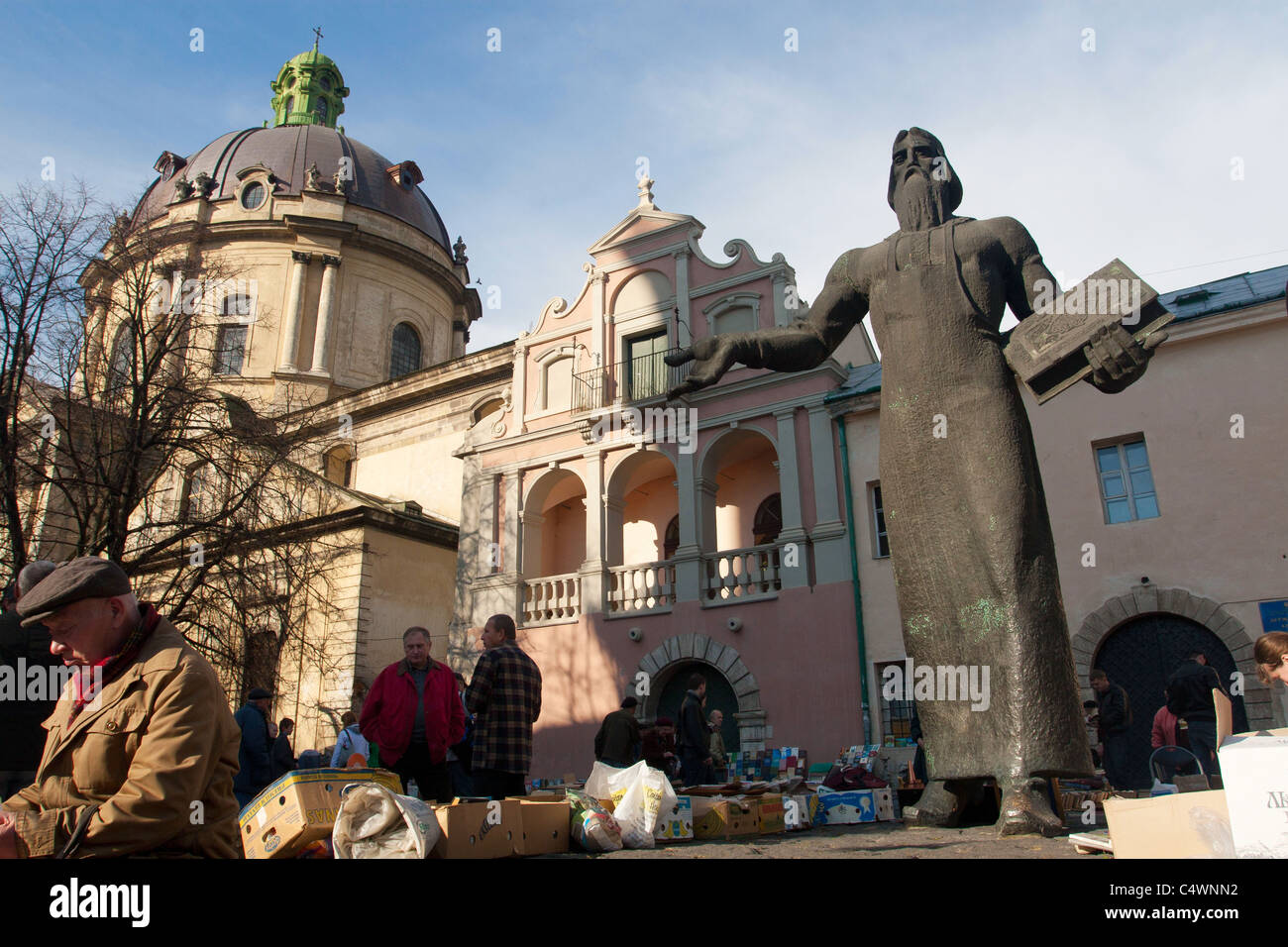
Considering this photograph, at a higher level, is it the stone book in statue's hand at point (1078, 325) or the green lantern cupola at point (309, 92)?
the green lantern cupola at point (309, 92)

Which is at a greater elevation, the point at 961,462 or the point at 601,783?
the point at 961,462

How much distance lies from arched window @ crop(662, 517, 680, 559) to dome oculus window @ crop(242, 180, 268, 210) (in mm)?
26289

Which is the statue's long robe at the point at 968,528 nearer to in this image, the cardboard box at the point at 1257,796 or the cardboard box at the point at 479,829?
the cardboard box at the point at 1257,796

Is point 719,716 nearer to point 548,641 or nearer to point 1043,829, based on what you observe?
point 548,641

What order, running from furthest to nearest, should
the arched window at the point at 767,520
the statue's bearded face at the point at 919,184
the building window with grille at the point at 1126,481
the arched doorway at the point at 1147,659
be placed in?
the arched window at the point at 767,520 → the building window with grille at the point at 1126,481 → the arched doorway at the point at 1147,659 → the statue's bearded face at the point at 919,184

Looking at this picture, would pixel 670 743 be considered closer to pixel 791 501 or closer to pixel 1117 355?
pixel 791 501

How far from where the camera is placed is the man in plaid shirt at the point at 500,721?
7.29m

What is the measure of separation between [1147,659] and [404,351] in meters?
32.0

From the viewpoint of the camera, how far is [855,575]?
1717cm

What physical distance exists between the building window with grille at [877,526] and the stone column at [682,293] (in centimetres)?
548

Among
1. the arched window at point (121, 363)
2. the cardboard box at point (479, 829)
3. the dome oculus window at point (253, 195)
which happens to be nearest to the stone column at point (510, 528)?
the arched window at point (121, 363)

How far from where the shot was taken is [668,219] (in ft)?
72.4

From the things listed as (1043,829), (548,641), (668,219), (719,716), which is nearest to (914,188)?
(1043,829)

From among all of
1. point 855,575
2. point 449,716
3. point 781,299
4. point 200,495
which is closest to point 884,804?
point 449,716
